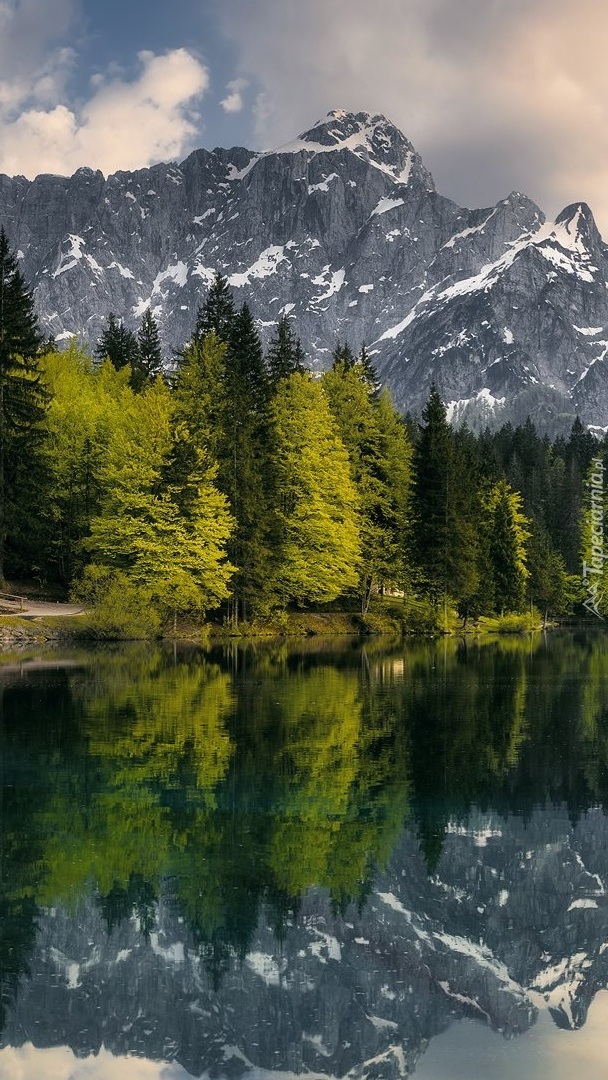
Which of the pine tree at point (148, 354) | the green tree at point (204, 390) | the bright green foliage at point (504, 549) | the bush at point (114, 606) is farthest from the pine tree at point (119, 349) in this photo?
the bush at point (114, 606)

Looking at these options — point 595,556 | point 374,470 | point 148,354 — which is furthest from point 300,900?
point 595,556

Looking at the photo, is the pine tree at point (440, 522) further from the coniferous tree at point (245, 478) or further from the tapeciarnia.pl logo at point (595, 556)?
the tapeciarnia.pl logo at point (595, 556)

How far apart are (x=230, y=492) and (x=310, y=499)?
5.94 meters

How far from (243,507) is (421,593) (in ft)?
56.8

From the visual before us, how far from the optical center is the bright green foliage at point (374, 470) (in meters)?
74.3

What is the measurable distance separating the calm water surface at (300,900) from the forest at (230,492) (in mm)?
32998

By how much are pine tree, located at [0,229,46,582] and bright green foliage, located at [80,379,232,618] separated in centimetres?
466

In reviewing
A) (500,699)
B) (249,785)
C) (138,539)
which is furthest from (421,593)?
(249,785)

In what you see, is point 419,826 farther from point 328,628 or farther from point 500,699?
point 328,628

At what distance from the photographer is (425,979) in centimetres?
1133

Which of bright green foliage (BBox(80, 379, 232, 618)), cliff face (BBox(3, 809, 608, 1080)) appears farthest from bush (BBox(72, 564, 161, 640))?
cliff face (BBox(3, 809, 608, 1080))

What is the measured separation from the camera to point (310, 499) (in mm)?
68750

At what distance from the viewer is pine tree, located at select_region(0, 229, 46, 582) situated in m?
60.8

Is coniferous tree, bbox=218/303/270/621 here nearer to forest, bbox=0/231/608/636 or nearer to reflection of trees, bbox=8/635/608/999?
forest, bbox=0/231/608/636
